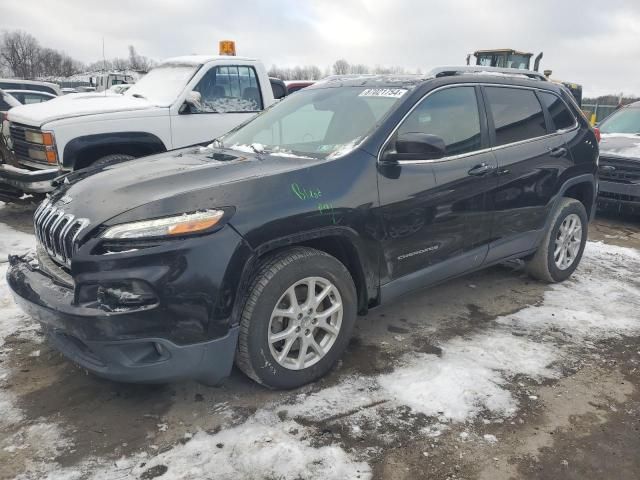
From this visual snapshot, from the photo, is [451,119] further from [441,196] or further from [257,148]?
[257,148]

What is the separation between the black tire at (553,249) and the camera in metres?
4.56

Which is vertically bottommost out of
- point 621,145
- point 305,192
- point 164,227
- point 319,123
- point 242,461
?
point 242,461

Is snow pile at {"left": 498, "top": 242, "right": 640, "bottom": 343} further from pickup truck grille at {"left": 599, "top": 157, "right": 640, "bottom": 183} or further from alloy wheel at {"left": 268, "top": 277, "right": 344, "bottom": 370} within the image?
pickup truck grille at {"left": 599, "top": 157, "right": 640, "bottom": 183}

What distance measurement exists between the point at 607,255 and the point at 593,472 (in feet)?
13.5

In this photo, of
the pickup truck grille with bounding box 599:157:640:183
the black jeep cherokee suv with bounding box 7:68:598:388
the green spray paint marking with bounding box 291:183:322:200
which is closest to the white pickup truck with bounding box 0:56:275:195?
the black jeep cherokee suv with bounding box 7:68:598:388

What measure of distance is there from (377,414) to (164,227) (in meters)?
1.48

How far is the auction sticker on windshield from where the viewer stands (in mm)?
3469

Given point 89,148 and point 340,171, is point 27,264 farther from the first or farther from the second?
point 89,148

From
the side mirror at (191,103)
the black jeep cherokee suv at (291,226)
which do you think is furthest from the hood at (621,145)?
the side mirror at (191,103)

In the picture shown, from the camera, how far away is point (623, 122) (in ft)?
27.9

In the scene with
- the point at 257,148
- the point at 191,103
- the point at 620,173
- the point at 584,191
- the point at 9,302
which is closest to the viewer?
the point at 257,148

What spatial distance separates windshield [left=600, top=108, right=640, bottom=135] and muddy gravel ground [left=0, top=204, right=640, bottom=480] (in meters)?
5.67

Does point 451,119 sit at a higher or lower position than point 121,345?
higher

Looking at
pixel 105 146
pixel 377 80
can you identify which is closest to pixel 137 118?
pixel 105 146
